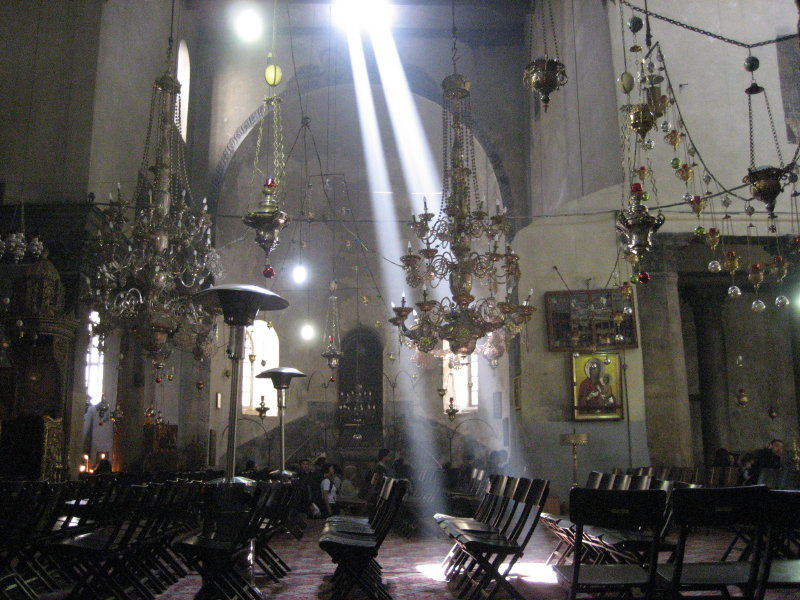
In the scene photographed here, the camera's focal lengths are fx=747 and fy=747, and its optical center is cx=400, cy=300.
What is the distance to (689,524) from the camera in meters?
3.17

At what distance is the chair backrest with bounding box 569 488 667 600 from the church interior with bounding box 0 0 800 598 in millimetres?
2233

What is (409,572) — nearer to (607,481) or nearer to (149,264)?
(607,481)

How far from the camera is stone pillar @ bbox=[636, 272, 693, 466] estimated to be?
12.7 meters

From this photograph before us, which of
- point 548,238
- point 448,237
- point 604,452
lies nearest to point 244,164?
point 548,238

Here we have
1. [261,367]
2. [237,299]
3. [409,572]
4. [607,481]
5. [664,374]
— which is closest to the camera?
[237,299]

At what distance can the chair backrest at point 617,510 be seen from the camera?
333 cm

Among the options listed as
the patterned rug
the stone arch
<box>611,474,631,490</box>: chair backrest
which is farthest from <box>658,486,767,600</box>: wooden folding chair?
the stone arch

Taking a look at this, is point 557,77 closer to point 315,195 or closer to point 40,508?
point 40,508

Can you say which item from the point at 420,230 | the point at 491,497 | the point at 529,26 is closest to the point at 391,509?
the point at 491,497

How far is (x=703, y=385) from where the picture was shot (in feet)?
52.9

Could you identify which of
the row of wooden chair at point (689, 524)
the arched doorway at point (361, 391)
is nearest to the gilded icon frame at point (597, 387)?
the row of wooden chair at point (689, 524)

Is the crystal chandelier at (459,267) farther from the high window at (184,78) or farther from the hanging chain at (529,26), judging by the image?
the high window at (184,78)

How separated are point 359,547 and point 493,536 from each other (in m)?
1.18

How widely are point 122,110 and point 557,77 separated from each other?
27.9 feet
